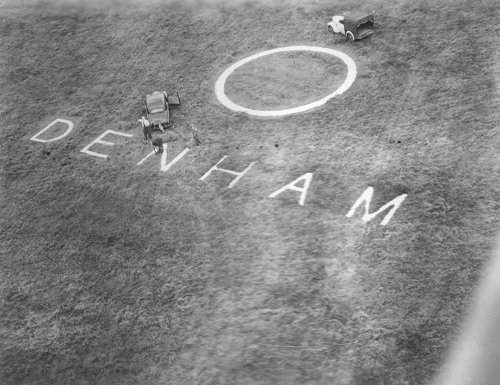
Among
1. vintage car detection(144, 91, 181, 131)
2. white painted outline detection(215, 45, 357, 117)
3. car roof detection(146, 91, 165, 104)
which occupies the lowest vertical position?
white painted outline detection(215, 45, 357, 117)

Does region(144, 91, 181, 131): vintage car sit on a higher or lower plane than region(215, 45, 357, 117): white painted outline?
higher

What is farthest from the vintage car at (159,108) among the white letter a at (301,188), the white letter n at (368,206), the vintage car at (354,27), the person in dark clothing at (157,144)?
the white letter n at (368,206)

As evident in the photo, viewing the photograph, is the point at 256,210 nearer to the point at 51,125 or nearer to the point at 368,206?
the point at 368,206

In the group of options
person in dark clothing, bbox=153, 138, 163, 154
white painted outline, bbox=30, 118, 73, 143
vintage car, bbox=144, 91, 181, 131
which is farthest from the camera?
white painted outline, bbox=30, 118, 73, 143

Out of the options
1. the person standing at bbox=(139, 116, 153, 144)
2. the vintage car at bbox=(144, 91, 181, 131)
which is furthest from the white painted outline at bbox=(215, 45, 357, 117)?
the person standing at bbox=(139, 116, 153, 144)

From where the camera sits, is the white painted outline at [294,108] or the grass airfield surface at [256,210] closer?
the grass airfield surface at [256,210]

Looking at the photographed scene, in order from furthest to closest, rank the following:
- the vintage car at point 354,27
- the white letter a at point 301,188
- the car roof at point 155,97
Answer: the vintage car at point 354,27, the car roof at point 155,97, the white letter a at point 301,188

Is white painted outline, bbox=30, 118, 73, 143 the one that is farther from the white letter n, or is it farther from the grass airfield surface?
the white letter n

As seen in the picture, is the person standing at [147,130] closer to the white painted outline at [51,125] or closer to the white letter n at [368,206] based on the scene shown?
the white painted outline at [51,125]
